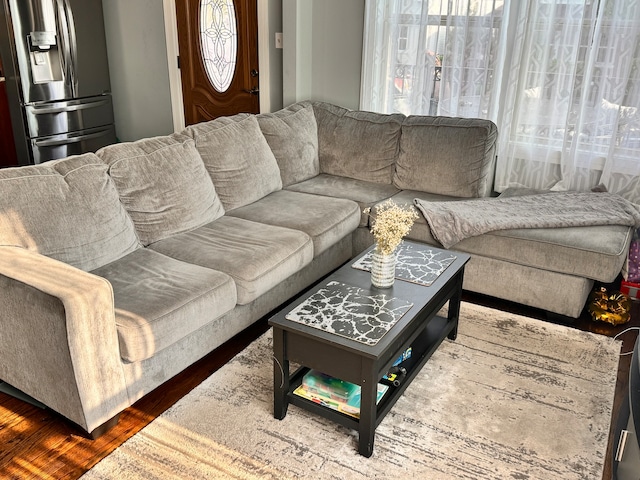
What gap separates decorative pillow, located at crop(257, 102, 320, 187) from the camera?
3736mm

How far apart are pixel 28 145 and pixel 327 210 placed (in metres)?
2.73

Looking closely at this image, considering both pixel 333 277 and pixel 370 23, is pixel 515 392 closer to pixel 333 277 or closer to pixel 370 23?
pixel 333 277

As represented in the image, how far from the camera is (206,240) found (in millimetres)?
2854

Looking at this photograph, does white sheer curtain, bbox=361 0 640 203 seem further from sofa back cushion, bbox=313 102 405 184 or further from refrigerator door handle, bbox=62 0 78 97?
refrigerator door handle, bbox=62 0 78 97

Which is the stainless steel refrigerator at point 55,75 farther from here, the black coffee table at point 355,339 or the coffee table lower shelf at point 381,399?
the coffee table lower shelf at point 381,399

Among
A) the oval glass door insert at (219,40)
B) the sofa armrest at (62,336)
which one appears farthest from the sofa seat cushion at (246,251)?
the oval glass door insert at (219,40)

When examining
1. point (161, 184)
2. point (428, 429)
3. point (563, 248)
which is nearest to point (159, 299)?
point (161, 184)

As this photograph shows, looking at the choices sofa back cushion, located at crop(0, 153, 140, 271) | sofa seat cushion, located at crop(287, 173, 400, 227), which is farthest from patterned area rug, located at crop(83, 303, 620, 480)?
sofa seat cushion, located at crop(287, 173, 400, 227)

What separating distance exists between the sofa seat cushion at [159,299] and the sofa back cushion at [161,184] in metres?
0.23

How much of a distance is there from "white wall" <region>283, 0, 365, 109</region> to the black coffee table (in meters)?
2.43

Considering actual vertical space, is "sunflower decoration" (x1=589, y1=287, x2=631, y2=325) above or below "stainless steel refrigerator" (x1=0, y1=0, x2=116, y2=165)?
below

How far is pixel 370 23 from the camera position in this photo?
4.20 metres

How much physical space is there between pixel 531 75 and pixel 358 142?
3.88ft

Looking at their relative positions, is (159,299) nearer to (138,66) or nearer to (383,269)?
(383,269)
